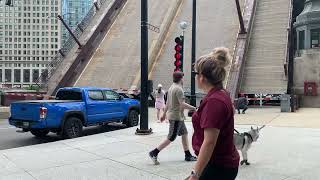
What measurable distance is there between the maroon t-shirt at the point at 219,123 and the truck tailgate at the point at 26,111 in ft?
33.0

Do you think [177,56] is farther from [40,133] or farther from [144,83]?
[40,133]

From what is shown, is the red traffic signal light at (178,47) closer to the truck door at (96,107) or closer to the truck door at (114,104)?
the truck door at (114,104)

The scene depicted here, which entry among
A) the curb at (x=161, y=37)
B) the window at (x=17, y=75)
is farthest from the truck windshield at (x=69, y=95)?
the window at (x=17, y=75)

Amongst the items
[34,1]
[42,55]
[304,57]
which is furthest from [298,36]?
[42,55]

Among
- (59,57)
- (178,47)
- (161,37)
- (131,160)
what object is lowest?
(131,160)

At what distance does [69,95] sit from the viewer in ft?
51.3

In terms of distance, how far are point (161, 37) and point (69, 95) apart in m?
23.1

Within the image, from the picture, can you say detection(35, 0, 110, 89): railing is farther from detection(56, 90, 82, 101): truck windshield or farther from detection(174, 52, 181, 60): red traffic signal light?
detection(56, 90, 82, 101): truck windshield

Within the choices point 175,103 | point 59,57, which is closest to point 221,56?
point 175,103

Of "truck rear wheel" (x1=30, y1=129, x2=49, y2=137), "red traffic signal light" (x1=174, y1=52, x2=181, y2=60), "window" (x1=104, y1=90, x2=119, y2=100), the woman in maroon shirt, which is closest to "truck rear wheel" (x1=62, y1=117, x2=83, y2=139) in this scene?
"truck rear wheel" (x1=30, y1=129, x2=49, y2=137)

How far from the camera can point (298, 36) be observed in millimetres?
32688

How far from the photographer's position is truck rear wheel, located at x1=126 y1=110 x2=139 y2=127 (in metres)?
17.4

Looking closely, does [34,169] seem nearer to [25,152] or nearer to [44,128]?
[25,152]

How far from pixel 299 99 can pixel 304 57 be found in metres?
2.74
